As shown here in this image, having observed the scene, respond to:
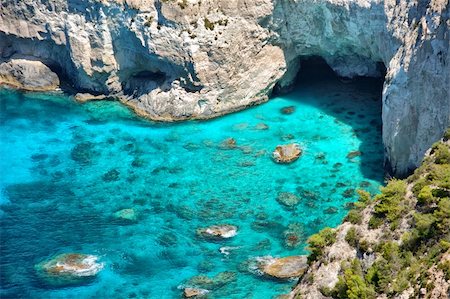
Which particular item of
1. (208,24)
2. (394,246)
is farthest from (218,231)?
(208,24)

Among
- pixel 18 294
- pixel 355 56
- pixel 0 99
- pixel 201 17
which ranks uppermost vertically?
pixel 201 17

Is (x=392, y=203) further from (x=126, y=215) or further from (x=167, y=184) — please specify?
(x=167, y=184)

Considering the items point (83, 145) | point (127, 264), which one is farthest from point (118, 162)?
point (127, 264)

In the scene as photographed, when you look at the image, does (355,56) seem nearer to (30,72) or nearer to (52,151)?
(52,151)

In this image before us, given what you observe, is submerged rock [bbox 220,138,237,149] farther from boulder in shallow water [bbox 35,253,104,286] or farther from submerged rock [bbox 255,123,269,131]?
boulder in shallow water [bbox 35,253,104,286]

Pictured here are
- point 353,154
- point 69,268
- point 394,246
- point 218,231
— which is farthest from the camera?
point 353,154

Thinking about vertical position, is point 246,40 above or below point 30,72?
above
